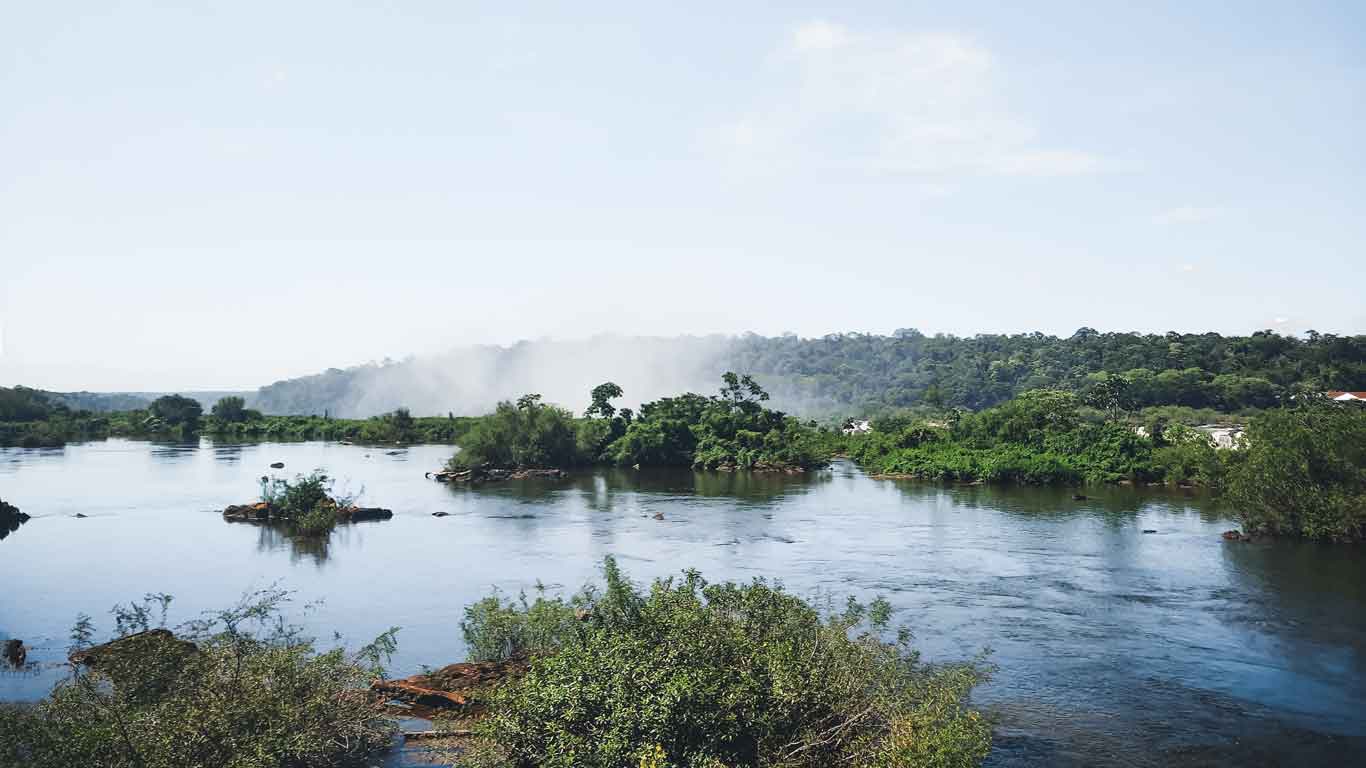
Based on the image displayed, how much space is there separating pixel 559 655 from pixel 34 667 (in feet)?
45.4

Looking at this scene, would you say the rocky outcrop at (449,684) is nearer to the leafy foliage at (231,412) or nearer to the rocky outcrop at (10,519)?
the rocky outcrop at (10,519)

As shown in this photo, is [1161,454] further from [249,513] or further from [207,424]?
[207,424]

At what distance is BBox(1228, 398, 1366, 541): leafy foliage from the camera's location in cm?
3106

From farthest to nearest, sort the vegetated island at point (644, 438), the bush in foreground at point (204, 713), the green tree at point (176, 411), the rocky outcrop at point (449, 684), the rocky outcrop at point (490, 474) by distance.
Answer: the green tree at point (176, 411), the vegetated island at point (644, 438), the rocky outcrop at point (490, 474), the rocky outcrop at point (449, 684), the bush in foreground at point (204, 713)

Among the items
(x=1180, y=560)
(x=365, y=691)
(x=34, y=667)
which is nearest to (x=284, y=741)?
(x=365, y=691)

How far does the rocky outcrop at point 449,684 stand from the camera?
656 inches

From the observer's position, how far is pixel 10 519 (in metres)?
38.2

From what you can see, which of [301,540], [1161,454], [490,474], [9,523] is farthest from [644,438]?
[9,523]

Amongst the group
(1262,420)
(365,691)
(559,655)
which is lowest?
(365,691)

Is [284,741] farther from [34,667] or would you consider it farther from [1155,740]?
[1155,740]

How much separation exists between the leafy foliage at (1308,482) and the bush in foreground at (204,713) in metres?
30.7

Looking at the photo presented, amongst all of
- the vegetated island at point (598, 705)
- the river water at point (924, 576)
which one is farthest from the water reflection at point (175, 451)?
the vegetated island at point (598, 705)

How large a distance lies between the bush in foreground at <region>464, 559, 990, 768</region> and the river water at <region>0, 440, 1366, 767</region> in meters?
3.14

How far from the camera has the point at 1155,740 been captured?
51.7 feet
